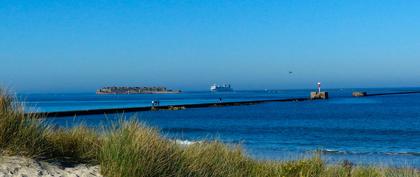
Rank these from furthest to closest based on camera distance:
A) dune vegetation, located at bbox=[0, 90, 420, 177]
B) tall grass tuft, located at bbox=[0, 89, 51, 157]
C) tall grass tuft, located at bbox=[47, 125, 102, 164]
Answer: tall grass tuft, located at bbox=[47, 125, 102, 164]
tall grass tuft, located at bbox=[0, 89, 51, 157]
dune vegetation, located at bbox=[0, 90, 420, 177]

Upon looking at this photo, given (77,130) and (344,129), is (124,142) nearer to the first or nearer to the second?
(77,130)

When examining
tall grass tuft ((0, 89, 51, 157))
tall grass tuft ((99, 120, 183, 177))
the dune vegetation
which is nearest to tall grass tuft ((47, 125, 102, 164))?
the dune vegetation

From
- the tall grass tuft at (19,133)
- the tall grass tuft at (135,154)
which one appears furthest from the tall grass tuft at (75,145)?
the tall grass tuft at (135,154)

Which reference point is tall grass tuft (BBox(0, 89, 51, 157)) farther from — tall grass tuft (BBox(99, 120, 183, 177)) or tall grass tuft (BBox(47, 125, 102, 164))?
tall grass tuft (BBox(99, 120, 183, 177))

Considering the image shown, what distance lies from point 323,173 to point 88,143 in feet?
12.5

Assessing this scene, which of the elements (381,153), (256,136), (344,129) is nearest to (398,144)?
(381,153)

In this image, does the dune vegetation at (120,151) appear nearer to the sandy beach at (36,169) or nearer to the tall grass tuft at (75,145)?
the tall grass tuft at (75,145)

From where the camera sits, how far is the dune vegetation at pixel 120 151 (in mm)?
7805

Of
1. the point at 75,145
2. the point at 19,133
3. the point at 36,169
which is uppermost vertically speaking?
the point at 19,133

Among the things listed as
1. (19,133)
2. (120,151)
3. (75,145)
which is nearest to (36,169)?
(19,133)

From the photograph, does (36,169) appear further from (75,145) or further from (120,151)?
(75,145)

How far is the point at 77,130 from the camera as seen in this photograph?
31.9 feet

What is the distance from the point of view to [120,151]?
7.84 metres

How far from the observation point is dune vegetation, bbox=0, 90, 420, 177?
7805 millimetres
